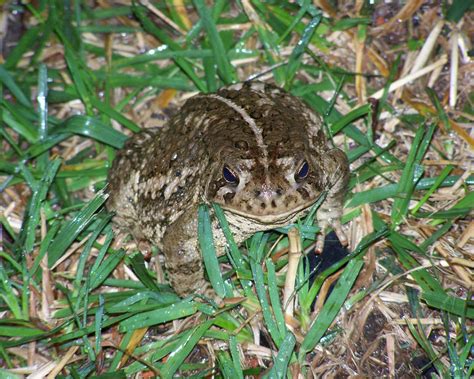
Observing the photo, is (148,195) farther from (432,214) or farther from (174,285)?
(432,214)

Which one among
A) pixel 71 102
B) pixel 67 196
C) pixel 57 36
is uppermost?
pixel 57 36

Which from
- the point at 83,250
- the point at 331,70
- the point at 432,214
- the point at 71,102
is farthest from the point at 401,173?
the point at 71,102

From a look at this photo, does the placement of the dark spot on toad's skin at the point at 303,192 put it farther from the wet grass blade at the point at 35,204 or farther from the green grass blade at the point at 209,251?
the wet grass blade at the point at 35,204

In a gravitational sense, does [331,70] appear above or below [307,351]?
above

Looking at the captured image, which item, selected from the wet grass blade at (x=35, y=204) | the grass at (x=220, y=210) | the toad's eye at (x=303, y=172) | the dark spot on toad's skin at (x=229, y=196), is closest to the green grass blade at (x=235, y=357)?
the grass at (x=220, y=210)

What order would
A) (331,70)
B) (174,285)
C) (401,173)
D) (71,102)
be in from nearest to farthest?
(174,285) < (401,173) < (331,70) < (71,102)

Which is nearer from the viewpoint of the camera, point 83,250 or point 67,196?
point 83,250

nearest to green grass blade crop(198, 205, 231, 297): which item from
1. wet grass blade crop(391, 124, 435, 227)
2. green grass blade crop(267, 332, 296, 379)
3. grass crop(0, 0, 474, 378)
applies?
grass crop(0, 0, 474, 378)
